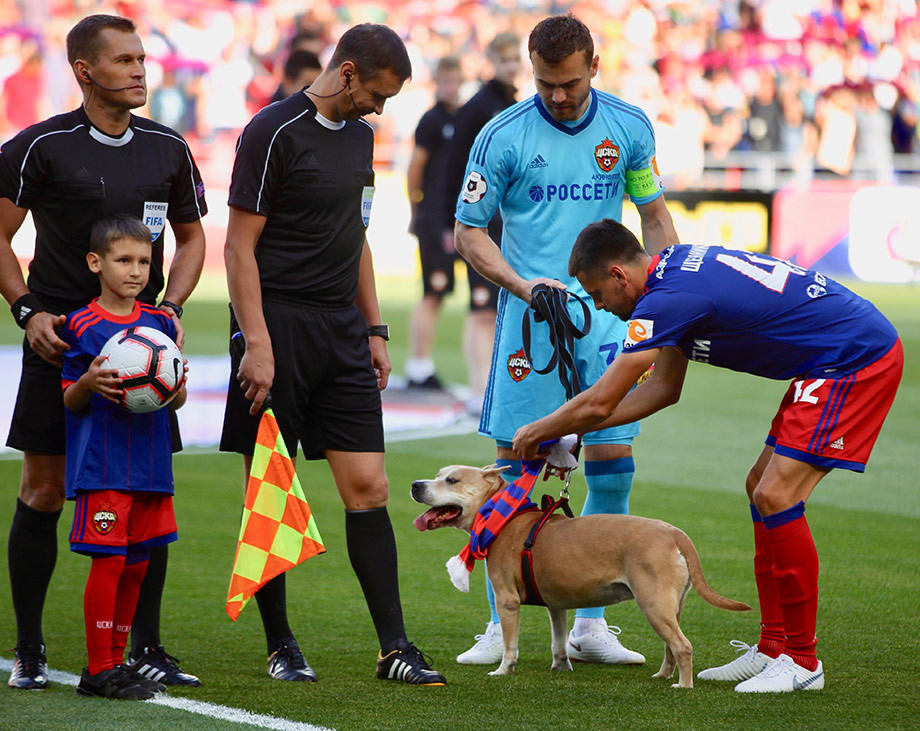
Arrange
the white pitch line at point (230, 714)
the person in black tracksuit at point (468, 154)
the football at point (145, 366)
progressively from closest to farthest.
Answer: the white pitch line at point (230, 714), the football at point (145, 366), the person in black tracksuit at point (468, 154)

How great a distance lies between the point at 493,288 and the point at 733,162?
13.7m

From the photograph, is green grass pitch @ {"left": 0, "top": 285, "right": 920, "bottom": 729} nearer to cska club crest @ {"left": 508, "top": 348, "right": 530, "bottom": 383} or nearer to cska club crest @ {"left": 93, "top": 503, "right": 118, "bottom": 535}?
cska club crest @ {"left": 93, "top": 503, "right": 118, "bottom": 535}

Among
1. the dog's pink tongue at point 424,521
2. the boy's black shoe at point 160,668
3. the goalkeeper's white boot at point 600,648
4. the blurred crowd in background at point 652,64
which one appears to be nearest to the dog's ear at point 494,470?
the dog's pink tongue at point 424,521

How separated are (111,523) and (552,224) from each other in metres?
2.02

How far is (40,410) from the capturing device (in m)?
4.53

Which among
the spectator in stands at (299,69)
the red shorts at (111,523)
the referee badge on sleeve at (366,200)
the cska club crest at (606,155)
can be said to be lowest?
the red shorts at (111,523)

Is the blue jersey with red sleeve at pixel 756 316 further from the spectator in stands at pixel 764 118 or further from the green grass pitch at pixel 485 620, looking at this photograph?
the spectator in stands at pixel 764 118

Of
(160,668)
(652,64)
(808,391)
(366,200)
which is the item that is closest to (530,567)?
(808,391)

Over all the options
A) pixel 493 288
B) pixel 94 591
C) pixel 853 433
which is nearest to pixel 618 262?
pixel 853 433

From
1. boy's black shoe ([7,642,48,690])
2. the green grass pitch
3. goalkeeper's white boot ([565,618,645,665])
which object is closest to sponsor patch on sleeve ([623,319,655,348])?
the green grass pitch

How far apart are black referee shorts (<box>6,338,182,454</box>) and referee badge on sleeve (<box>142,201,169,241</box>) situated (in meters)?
0.58

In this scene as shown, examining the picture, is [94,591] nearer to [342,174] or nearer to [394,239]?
[342,174]

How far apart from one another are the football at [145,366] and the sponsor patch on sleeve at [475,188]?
1410mm

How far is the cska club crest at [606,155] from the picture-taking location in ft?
16.8
